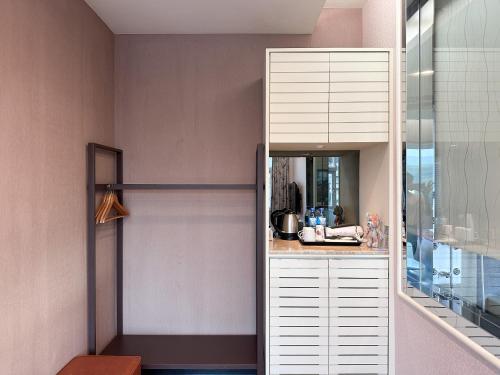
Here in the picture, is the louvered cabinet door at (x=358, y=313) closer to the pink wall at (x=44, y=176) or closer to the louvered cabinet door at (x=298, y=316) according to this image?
the louvered cabinet door at (x=298, y=316)

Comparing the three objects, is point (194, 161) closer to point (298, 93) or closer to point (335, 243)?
point (298, 93)

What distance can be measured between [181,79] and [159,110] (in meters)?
0.29

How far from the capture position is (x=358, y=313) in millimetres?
2076

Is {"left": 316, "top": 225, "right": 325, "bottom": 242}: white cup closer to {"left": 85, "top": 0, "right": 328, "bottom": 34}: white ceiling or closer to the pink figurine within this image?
the pink figurine

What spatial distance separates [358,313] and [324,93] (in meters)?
1.34

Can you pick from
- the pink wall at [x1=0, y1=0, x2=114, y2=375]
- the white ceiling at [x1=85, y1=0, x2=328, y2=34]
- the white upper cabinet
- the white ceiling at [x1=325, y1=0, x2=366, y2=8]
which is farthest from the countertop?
the white ceiling at [x1=325, y1=0, x2=366, y2=8]

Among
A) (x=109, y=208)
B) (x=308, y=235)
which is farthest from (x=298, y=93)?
(x=109, y=208)

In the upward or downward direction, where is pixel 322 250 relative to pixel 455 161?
downward

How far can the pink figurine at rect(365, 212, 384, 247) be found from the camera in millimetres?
2214

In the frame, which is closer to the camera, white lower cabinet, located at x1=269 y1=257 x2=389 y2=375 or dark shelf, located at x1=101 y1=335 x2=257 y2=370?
white lower cabinet, located at x1=269 y1=257 x2=389 y2=375

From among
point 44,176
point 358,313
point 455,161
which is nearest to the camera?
point 455,161

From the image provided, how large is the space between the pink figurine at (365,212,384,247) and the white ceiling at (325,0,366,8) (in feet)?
5.23

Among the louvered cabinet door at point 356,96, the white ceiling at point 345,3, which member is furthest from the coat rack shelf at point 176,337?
the white ceiling at point 345,3

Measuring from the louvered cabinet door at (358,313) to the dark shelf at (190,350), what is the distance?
58 cm
